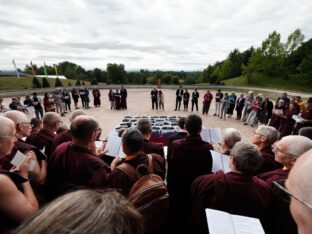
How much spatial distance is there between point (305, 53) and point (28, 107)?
5871 centimetres

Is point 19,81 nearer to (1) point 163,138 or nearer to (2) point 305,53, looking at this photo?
(1) point 163,138

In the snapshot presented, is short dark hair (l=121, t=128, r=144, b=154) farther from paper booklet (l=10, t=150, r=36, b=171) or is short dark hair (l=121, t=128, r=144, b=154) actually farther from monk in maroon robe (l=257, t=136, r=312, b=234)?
monk in maroon robe (l=257, t=136, r=312, b=234)

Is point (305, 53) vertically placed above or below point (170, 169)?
above

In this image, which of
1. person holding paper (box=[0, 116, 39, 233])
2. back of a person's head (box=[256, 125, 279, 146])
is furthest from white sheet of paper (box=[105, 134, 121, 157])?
back of a person's head (box=[256, 125, 279, 146])

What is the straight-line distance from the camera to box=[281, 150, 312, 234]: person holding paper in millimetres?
817

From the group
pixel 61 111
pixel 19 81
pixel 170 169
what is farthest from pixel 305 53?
pixel 19 81

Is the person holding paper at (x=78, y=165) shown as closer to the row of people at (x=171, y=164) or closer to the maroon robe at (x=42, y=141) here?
the row of people at (x=171, y=164)

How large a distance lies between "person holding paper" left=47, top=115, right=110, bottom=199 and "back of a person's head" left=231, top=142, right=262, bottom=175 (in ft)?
5.18

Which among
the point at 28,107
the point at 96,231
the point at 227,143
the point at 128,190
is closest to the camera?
the point at 96,231

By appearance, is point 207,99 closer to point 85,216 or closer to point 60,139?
point 60,139

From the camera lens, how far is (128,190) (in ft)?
7.18

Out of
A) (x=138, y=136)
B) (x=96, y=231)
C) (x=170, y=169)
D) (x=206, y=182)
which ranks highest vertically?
(x=96, y=231)

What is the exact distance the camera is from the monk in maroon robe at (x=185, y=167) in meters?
3.21

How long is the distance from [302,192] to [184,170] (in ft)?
8.20
